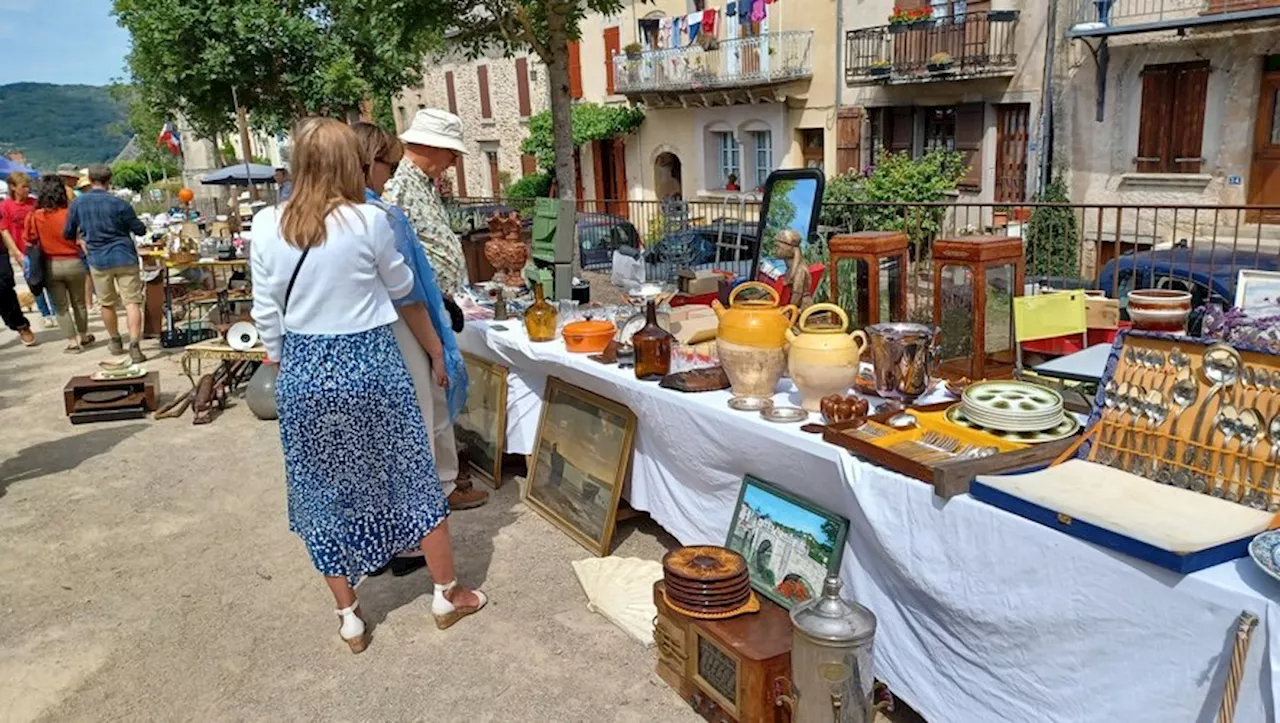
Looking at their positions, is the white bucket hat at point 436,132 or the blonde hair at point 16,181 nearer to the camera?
the white bucket hat at point 436,132

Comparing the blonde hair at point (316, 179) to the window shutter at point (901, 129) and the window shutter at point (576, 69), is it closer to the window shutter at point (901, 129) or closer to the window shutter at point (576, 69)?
the window shutter at point (901, 129)

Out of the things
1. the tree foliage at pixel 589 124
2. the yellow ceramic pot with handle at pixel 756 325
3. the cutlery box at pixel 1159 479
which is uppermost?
the tree foliage at pixel 589 124

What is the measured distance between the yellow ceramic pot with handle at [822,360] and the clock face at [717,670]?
0.76m

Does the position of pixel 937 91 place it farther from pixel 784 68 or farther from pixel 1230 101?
pixel 1230 101

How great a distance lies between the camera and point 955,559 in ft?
6.79

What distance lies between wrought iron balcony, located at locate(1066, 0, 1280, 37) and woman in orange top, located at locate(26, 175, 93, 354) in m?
12.3

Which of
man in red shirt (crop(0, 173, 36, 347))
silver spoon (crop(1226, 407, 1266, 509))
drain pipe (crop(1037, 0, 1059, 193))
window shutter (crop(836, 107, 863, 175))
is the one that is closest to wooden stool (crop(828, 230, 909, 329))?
silver spoon (crop(1226, 407, 1266, 509))

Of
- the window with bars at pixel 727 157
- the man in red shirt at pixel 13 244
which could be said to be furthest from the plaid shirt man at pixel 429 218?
the window with bars at pixel 727 157

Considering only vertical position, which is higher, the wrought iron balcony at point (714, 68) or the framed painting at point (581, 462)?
the wrought iron balcony at point (714, 68)

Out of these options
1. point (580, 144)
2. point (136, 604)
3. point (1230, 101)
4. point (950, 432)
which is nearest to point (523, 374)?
point (136, 604)

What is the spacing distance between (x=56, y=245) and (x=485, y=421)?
5.31 m

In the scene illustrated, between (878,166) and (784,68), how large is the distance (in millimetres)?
3144

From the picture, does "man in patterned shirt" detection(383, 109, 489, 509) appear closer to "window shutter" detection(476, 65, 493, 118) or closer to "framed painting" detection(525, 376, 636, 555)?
"framed painting" detection(525, 376, 636, 555)

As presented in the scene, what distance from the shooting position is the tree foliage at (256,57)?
1441 cm
